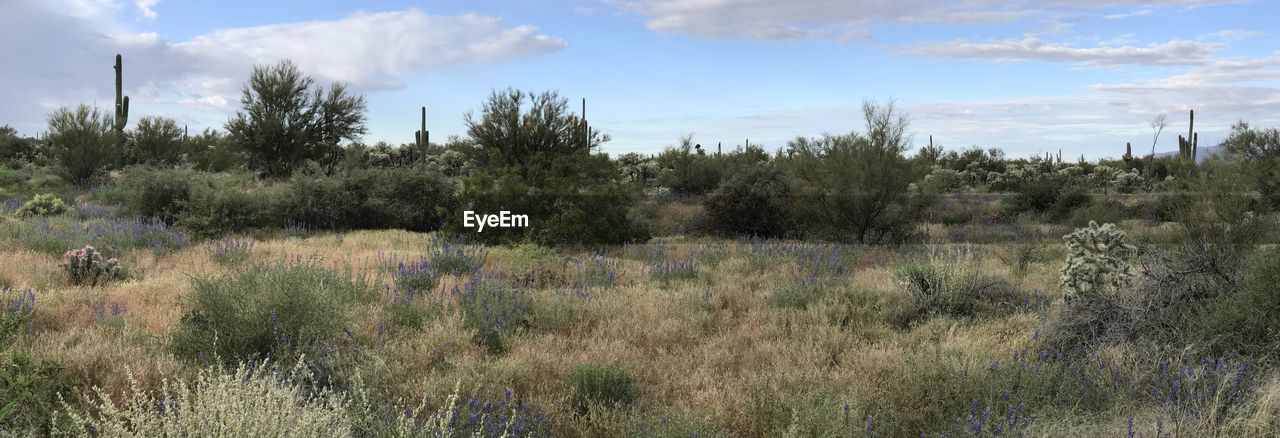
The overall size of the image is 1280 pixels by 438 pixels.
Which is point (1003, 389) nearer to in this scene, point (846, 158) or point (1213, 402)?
point (1213, 402)

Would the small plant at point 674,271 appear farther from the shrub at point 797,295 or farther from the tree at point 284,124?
the tree at point 284,124

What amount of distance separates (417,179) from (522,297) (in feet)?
34.9

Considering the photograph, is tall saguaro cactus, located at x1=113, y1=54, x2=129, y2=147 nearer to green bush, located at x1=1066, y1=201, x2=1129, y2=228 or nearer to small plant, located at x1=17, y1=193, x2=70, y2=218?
small plant, located at x1=17, y1=193, x2=70, y2=218

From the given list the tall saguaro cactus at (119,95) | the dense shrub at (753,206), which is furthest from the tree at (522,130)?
the tall saguaro cactus at (119,95)

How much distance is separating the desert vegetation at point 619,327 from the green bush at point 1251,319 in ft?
0.06

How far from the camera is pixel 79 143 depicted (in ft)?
88.9

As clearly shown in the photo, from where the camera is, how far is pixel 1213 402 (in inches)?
187

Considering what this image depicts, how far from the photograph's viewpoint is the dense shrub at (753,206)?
16938 mm

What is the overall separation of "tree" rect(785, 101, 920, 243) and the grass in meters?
6.10

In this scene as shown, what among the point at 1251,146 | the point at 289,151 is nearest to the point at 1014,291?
the point at 289,151

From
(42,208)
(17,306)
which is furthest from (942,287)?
(42,208)

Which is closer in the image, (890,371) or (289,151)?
(890,371)

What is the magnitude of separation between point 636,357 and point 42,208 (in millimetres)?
16007

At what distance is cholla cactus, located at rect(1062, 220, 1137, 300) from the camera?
23.7ft
